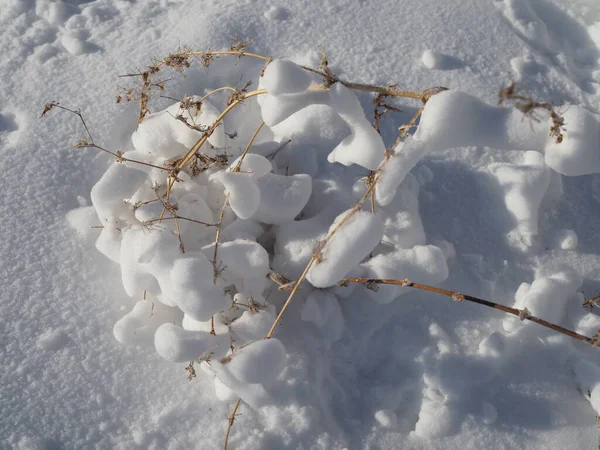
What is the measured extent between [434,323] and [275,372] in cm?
44

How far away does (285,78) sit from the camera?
115 centimetres

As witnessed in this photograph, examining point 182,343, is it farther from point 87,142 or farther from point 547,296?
point 547,296

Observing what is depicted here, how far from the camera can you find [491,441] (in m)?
1.27

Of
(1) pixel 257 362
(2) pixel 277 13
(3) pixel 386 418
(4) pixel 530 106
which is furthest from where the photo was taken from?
(2) pixel 277 13

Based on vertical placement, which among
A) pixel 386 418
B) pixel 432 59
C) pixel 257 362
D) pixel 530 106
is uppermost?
pixel 530 106

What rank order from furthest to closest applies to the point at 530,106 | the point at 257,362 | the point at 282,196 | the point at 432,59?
1. the point at 432,59
2. the point at 282,196
3. the point at 257,362
4. the point at 530,106

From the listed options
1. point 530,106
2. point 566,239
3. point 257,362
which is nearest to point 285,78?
point 530,106

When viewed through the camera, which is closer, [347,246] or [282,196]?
[347,246]

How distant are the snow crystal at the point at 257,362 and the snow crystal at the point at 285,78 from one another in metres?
0.52

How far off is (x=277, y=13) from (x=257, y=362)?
119 cm

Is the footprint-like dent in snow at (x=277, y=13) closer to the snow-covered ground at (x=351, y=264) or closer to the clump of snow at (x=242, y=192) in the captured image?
the snow-covered ground at (x=351, y=264)

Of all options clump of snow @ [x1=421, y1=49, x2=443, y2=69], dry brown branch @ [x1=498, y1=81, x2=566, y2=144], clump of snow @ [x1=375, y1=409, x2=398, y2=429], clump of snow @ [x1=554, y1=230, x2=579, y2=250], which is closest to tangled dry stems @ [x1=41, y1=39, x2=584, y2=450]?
dry brown branch @ [x1=498, y1=81, x2=566, y2=144]

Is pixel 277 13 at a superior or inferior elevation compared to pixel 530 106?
inferior

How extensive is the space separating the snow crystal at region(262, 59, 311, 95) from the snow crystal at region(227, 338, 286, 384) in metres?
0.52
